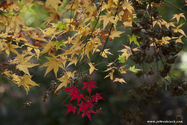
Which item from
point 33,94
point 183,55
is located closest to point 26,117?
point 33,94

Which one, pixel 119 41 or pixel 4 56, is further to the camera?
pixel 4 56

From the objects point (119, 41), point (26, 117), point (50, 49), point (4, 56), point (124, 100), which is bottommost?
point (26, 117)

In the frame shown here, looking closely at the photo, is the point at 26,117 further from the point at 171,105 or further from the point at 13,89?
the point at 171,105

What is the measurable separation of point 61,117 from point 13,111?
0.81 metres

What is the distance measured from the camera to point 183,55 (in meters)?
2.56

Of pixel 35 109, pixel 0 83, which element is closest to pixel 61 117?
pixel 35 109

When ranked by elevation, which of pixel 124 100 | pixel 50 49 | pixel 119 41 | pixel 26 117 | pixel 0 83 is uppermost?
pixel 50 49

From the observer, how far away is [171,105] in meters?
2.66

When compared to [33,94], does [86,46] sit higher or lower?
higher

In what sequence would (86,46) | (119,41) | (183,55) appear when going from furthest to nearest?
(183,55) → (119,41) → (86,46)

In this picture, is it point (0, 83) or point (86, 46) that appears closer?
point (86, 46)

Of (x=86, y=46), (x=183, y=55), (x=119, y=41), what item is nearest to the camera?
(x=86, y=46)

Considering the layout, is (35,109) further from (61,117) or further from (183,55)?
(183,55)

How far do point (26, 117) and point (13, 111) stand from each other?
24cm
